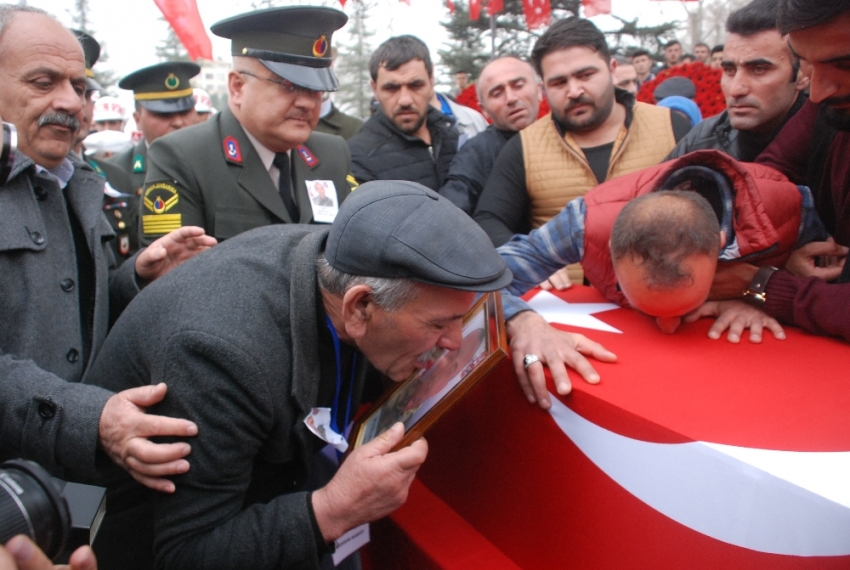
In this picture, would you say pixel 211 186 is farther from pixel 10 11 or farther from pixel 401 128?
pixel 401 128

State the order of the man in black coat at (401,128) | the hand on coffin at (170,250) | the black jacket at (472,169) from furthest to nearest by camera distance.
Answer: the man in black coat at (401,128), the black jacket at (472,169), the hand on coffin at (170,250)

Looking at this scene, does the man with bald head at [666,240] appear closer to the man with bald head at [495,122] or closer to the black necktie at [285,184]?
the black necktie at [285,184]

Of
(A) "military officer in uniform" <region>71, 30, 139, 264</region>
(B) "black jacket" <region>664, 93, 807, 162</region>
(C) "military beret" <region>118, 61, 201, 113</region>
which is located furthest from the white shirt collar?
(C) "military beret" <region>118, 61, 201, 113</region>

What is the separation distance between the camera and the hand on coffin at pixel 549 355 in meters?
1.49

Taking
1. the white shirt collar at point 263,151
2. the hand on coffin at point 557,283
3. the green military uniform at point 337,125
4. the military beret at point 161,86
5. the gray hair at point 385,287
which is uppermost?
the military beret at point 161,86

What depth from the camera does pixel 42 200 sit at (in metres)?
1.88

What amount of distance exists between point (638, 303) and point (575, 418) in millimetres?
358

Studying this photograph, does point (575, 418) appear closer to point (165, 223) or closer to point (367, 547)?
point (367, 547)

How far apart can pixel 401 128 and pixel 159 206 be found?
1.64 metres

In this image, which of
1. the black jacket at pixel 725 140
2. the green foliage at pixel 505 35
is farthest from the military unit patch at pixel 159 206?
the green foliage at pixel 505 35

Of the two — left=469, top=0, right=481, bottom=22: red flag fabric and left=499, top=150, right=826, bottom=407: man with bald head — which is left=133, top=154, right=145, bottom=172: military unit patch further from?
left=469, top=0, right=481, bottom=22: red flag fabric

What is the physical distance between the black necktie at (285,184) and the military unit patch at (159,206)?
42 cm

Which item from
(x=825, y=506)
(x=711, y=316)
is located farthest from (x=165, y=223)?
(x=825, y=506)

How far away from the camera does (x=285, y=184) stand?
269 centimetres
